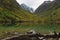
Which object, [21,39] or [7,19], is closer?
[21,39]

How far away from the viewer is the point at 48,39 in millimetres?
40344

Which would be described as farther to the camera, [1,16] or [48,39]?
[1,16]

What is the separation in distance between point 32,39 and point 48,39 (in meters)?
5.67

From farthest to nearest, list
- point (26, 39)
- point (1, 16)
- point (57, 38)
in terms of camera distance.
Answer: point (1, 16) < point (57, 38) < point (26, 39)

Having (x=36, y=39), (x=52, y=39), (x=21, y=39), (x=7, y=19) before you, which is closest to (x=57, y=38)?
(x=52, y=39)

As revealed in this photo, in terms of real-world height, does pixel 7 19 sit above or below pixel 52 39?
above

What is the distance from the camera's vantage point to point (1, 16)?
200 metres

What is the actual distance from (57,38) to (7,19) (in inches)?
6440

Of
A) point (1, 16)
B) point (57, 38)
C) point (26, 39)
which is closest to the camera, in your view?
point (26, 39)

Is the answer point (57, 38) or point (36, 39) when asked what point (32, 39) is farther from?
point (57, 38)

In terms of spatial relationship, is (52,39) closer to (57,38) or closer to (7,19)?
(57,38)

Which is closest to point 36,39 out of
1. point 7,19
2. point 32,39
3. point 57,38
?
point 32,39

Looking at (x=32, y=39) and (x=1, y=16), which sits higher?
(x=1, y=16)

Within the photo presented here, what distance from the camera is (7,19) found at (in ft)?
655
